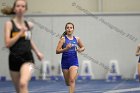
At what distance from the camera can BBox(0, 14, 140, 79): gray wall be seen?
656 inches

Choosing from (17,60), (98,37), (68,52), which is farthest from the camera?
(98,37)

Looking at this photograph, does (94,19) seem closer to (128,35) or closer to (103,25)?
(103,25)

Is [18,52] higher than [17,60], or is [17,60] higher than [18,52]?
[18,52]

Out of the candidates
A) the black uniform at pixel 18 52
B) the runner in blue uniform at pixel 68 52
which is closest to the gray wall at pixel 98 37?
the runner in blue uniform at pixel 68 52

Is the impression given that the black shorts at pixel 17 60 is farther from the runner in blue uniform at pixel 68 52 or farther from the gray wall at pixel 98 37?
the gray wall at pixel 98 37

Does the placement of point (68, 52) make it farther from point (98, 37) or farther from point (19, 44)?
point (98, 37)

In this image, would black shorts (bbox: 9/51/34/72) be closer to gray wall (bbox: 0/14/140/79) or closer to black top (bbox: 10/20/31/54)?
black top (bbox: 10/20/31/54)

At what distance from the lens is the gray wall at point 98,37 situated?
54.6ft

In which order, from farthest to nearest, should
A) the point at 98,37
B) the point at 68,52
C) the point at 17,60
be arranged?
the point at 98,37
the point at 68,52
the point at 17,60

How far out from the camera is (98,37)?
1681 centimetres

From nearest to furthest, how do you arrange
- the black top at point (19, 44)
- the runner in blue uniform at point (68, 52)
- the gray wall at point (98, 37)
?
the black top at point (19, 44), the runner in blue uniform at point (68, 52), the gray wall at point (98, 37)

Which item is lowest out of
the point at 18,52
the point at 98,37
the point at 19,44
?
the point at 98,37

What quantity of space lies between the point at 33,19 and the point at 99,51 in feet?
10.5

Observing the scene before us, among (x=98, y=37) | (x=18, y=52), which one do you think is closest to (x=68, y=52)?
(x=18, y=52)
